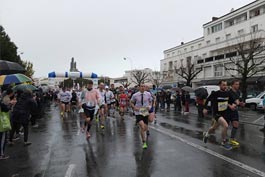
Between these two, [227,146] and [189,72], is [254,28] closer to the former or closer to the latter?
[189,72]

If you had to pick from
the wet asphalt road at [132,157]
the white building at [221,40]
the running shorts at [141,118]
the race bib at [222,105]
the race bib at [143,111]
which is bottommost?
the wet asphalt road at [132,157]

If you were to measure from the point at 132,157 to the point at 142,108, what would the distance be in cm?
160

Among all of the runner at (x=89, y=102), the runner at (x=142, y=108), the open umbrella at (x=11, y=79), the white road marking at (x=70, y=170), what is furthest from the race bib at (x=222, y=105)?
the open umbrella at (x=11, y=79)

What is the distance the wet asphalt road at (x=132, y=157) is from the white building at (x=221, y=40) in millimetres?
33022

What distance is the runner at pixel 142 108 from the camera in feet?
26.3

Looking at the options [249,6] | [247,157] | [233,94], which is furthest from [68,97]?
[249,6]

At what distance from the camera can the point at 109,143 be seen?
29.0ft

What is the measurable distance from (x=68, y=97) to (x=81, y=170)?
482 inches

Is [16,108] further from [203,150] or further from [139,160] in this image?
[203,150]

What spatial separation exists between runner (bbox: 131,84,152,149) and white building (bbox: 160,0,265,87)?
33520 mm

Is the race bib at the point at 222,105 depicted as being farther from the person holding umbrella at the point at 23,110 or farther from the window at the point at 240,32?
the window at the point at 240,32

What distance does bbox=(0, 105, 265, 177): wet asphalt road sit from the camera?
5785 mm

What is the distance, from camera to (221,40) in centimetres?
5006

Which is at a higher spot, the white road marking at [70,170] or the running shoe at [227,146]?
the running shoe at [227,146]
